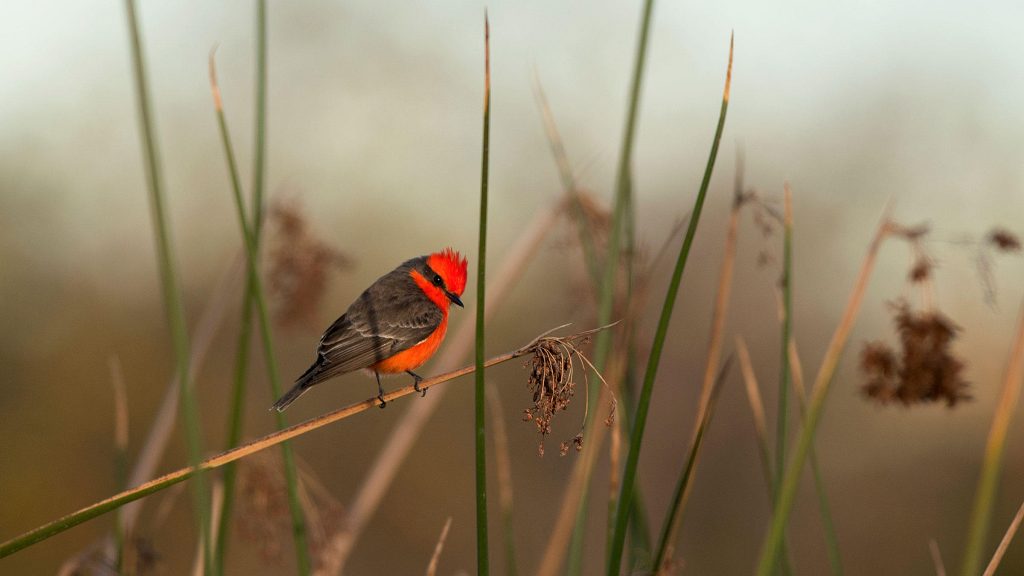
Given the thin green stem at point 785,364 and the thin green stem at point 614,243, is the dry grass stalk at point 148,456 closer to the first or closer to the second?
the thin green stem at point 614,243

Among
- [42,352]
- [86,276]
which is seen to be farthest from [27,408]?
[86,276]

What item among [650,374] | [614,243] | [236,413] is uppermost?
[614,243]

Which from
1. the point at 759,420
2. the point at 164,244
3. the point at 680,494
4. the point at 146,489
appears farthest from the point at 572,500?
the point at 164,244

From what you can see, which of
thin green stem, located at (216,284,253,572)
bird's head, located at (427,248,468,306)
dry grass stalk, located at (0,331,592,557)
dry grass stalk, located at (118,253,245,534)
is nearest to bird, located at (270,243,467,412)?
bird's head, located at (427,248,468,306)

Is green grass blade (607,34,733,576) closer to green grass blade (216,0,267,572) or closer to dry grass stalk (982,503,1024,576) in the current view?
dry grass stalk (982,503,1024,576)

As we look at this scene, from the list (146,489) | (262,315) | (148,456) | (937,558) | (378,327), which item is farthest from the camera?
(378,327)

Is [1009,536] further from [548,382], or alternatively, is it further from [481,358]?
[481,358]
